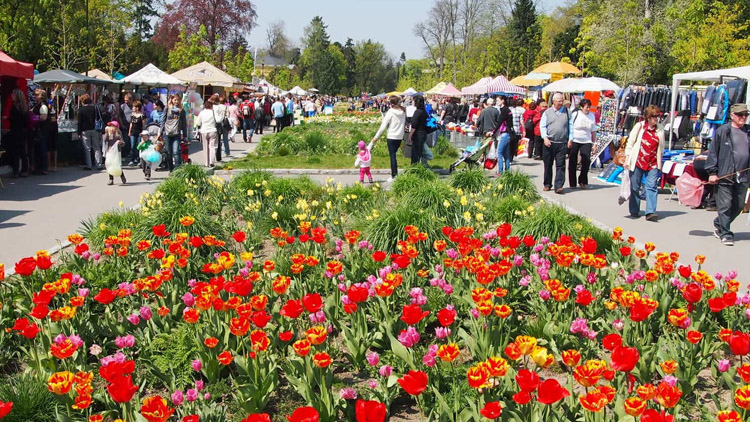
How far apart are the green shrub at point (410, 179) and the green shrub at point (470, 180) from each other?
1.05 ft

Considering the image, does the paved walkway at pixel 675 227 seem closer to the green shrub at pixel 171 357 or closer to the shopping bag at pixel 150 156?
the green shrub at pixel 171 357

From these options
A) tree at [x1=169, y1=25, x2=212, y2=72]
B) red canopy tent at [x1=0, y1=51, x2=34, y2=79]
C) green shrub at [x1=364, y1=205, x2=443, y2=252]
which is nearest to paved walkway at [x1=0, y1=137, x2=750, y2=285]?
red canopy tent at [x1=0, y1=51, x2=34, y2=79]

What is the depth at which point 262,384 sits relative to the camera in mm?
3627

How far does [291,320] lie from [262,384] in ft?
3.25

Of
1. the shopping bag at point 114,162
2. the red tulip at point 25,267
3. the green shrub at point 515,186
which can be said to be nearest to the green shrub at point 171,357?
the red tulip at point 25,267

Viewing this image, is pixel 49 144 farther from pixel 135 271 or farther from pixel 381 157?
pixel 135 271

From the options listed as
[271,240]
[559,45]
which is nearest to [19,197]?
[271,240]

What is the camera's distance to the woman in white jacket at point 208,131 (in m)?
15.3

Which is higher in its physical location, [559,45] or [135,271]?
[559,45]

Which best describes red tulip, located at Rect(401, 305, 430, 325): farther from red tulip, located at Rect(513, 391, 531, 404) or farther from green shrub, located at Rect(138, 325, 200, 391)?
green shrub, located at Rect(138, 325, 200, 391)

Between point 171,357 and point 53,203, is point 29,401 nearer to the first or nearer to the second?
point 171,357

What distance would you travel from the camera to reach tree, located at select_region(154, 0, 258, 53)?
181 feet

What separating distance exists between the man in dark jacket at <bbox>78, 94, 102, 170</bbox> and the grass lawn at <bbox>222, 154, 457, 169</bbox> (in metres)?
2.99

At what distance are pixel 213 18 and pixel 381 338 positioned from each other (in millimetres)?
54990
